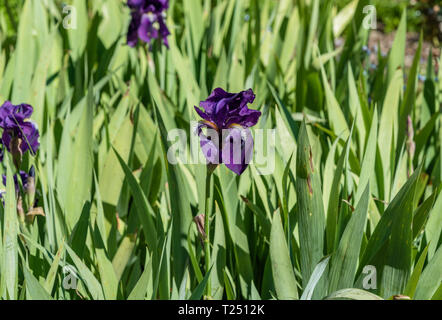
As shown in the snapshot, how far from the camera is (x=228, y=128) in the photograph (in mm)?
943

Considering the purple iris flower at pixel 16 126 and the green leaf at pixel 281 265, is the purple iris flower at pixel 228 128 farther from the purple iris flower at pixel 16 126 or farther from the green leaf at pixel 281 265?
the purple iris flower at pixel 16 126

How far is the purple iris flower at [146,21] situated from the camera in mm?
1807

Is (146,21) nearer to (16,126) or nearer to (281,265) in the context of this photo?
(16,126)

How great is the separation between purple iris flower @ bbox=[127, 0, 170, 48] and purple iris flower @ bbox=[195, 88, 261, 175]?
0.95m

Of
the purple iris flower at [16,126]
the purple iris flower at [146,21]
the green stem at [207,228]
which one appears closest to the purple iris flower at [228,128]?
the green stem at [207,228]

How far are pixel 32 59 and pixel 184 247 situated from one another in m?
0.95

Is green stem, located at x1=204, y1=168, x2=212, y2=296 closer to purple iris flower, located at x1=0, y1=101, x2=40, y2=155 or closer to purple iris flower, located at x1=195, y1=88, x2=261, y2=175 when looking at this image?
purple iris flower, located at x1=195, y1=88, x2=261, y2=175

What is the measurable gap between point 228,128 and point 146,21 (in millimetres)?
974

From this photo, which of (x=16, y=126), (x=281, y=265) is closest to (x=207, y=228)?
(x=281, y=265)

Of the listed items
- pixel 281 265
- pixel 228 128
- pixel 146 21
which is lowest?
pixel 281 265

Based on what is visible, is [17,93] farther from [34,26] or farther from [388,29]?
[388,29]

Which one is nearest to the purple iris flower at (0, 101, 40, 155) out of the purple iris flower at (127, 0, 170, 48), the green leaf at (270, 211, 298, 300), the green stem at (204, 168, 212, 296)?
the green stem at (204, 168, 212, 296)

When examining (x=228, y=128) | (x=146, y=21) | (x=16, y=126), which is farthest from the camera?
(x=146, y=21)

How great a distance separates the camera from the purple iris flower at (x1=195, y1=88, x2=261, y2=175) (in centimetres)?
92
